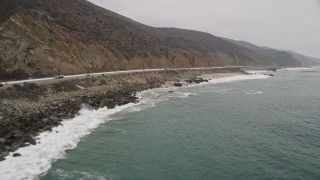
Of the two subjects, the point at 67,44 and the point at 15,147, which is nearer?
the point at 15,147

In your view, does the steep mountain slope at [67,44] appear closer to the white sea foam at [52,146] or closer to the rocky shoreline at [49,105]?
the rocky shoreline at [49,105]

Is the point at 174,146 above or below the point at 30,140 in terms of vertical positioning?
below

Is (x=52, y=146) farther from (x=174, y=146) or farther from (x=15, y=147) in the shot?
(x=174, y=146)

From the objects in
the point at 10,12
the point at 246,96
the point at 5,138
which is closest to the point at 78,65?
the point at 10,12

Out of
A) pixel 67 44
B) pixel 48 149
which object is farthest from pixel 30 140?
pixel 67 44

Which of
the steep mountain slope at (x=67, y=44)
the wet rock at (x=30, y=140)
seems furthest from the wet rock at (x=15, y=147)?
the steep mountain slope at (x=67, y=44)

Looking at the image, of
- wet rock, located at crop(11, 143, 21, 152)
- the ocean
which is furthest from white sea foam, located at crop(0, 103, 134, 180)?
wet rock, located at crop(11, 143, 21, 152)

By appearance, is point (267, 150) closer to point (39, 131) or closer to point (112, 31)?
point (39, 131)
